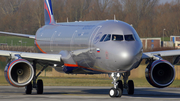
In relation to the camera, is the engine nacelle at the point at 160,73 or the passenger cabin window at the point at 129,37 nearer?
the passenger cabin window at the point at 129,37

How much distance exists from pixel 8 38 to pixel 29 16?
1055 cm

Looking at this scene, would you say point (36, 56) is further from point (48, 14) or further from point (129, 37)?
point (48, 14)

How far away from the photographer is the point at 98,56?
690 inches

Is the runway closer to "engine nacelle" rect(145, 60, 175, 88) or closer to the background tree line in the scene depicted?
"engine nacelle" rect(145, 60, 175, 88)

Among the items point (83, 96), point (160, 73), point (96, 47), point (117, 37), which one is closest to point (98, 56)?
point (96, 47)

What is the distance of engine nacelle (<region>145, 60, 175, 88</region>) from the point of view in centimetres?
1908

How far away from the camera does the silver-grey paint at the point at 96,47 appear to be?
→ 16.5 metres

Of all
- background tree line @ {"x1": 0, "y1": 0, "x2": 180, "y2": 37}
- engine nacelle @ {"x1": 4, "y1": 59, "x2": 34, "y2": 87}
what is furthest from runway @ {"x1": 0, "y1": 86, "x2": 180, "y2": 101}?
background tree line @ {"x1": 0, "y1": 0, "x2": 180, "y2": 37}

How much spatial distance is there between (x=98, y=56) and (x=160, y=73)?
395 centimetres

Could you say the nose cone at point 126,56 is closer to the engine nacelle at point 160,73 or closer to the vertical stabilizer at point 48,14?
the engine nacelle at point 160,73

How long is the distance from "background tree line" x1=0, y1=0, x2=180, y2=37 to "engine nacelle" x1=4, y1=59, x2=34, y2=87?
50.5 metres

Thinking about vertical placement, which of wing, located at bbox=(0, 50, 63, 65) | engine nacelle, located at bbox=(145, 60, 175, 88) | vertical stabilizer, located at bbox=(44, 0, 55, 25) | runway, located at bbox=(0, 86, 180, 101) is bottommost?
runway, located at bbox=(0, 86, 180, 101)

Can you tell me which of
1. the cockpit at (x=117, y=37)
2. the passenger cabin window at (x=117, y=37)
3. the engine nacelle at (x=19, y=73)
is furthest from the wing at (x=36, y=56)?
the passenger cabin window at (x=117, y=37)

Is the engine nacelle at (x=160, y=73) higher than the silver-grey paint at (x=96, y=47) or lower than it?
lower
